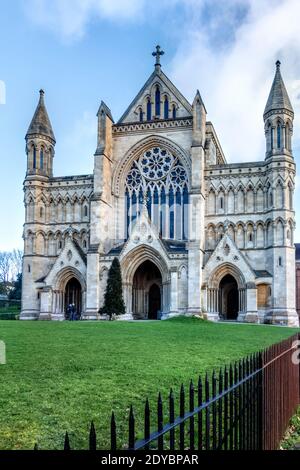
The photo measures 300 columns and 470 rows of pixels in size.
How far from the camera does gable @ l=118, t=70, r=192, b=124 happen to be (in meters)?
46.2

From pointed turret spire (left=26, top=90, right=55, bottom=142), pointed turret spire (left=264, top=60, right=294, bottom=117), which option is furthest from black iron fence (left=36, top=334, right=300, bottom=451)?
pointed turret spire (left=26, top=90, right=55, bottom=142)

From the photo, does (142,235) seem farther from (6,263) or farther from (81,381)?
(6,263)

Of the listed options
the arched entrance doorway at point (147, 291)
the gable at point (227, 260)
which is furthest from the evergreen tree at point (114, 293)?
the gable at point (227, 260)

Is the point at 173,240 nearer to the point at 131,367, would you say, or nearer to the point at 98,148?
the point at 98,148

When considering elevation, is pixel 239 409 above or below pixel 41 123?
below

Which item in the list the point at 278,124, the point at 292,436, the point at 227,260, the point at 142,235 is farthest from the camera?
the point at 278,124

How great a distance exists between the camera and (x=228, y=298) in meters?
45.4

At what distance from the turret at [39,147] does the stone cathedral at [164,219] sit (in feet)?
0.33

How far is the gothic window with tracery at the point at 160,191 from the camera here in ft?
146

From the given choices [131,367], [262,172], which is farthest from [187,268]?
[131,367]

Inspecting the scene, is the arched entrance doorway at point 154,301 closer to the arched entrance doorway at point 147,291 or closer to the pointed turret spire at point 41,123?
the arched entrance doorway at point 147,291

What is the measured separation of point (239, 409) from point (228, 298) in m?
40.3

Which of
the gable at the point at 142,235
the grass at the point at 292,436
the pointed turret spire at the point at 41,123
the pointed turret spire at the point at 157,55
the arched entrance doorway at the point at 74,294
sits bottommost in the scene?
the grass at the point at 292,436

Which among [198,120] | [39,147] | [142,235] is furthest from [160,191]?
[39,147]
